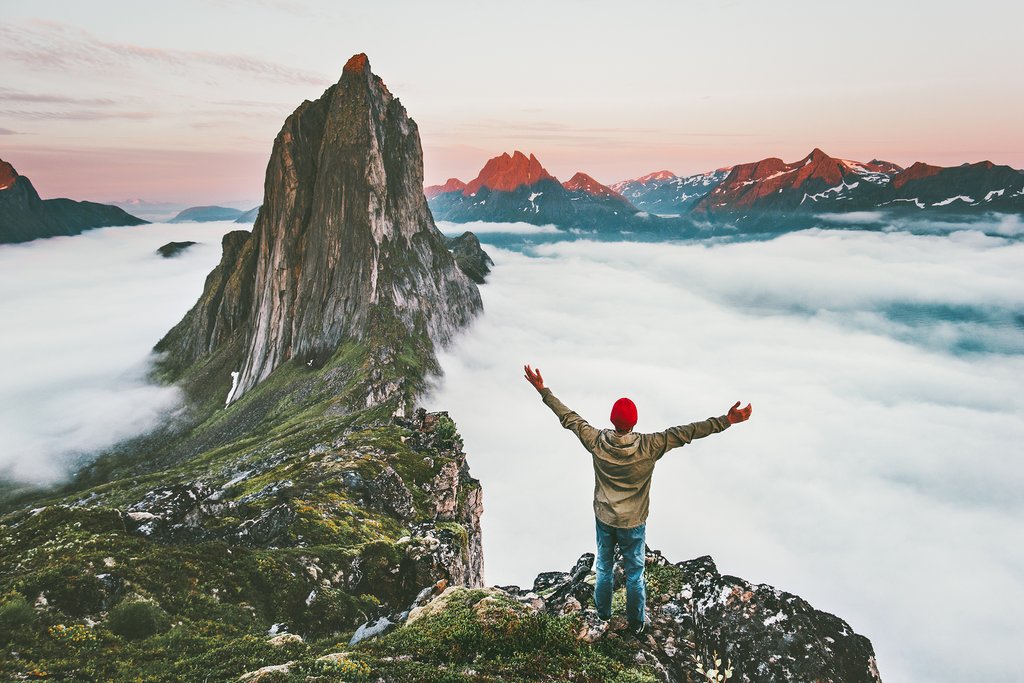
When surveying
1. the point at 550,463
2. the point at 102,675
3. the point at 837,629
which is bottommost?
the point at 550,463

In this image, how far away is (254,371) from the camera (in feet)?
394

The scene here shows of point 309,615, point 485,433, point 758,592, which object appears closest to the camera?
point 758,592

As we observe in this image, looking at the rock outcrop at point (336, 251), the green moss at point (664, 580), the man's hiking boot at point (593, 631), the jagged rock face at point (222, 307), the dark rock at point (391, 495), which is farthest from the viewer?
the jagged rock face at point (222, 307)

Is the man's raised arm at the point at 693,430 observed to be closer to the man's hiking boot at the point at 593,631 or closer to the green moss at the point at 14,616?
the man's hiking boot at the point at 593,631

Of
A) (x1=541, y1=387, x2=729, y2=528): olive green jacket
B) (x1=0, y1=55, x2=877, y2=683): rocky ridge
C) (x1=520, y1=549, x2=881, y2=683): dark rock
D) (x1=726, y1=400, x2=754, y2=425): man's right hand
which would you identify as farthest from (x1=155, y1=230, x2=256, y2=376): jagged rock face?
(x1=726, y1=400, x2=754, y2=425): man's right hand

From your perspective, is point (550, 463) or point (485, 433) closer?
point (485, 433)

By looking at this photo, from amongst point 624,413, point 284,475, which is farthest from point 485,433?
point 624,413

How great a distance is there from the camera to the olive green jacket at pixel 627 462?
9930 mm

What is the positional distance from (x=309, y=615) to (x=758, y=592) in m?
13.8

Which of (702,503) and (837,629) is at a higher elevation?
(837,629)

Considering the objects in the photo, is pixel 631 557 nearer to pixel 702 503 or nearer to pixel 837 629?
pixel 837 629

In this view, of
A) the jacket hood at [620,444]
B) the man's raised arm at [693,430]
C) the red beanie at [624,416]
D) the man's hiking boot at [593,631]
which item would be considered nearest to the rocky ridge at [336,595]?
the man's hiking boot at [593,631]

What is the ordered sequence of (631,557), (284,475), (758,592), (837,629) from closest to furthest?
(631,557)
(837,629)
(758,592)
(284,475)

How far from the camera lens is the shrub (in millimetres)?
11438
